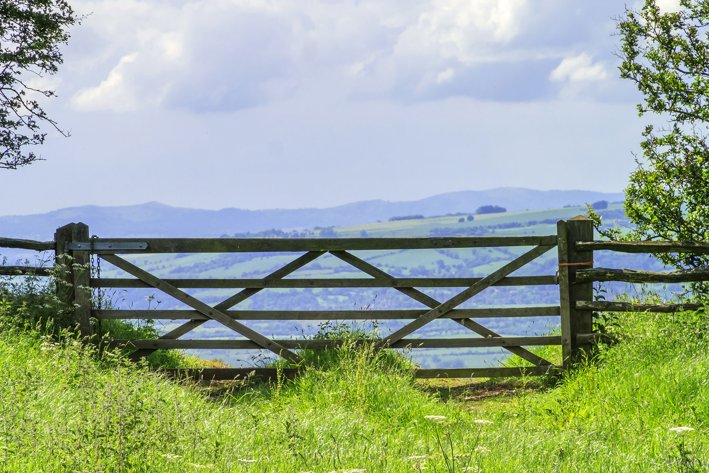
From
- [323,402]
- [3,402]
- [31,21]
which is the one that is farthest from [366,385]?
[31,21]

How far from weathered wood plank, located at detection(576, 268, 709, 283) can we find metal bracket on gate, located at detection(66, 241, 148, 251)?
6.15 metres

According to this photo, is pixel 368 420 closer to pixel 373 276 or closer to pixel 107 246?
pixel 373 276

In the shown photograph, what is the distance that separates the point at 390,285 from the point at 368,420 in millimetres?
3458

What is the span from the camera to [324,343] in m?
11.5

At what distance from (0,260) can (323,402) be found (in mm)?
7293

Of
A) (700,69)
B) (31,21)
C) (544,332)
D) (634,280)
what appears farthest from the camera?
(31,21)

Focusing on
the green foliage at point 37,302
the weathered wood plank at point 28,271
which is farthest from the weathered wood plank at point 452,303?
the weathered wood plank at point 28,271

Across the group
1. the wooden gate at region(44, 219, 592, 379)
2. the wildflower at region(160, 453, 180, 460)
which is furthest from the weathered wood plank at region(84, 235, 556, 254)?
the wildflower at region(160, 453, 180, 460)

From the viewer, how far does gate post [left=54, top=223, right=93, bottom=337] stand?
39.5 ft

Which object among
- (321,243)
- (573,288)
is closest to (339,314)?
(321,243)

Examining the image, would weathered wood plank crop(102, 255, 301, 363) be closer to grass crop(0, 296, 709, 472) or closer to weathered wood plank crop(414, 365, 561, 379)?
grass crop(0, 296, 709, 472)

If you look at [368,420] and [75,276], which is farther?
[75,276]

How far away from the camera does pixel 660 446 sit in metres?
6.68

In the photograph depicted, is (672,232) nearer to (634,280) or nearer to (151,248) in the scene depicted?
(634,280)
